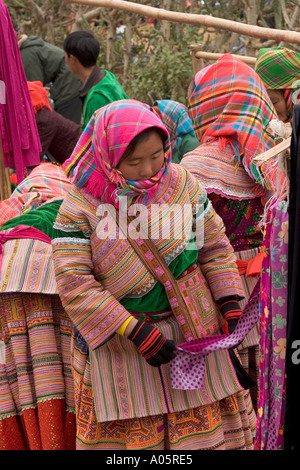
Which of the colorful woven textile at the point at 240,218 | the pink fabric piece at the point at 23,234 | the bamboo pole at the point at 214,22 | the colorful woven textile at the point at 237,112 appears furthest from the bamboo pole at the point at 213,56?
the pink fabric piece at the point at 23,234

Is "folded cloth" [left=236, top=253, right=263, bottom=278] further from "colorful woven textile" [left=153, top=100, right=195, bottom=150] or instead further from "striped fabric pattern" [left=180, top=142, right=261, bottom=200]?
"colorful woven textile" [left=153, top=100, right=195, bottom=150]

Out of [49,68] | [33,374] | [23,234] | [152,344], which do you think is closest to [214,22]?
[23,234]

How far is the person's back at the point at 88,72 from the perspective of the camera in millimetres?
5449

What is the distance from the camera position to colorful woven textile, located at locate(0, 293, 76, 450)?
3.31 metres

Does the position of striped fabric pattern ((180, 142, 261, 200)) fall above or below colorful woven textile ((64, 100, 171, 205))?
below

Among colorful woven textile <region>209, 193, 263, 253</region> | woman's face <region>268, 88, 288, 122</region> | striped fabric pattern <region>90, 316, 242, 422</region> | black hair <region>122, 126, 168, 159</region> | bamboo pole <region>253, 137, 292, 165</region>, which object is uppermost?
bamboo pole <region>253, 137, 292, 165</region>

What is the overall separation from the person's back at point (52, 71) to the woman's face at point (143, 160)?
14.4 feet

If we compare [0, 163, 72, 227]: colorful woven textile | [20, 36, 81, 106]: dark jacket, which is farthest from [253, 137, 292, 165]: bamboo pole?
[20, 36, 81, 106]: dark jacket

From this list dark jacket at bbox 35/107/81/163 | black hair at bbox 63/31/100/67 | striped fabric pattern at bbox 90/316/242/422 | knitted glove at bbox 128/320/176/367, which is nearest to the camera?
knitted glove at bbox 128/320/176/367

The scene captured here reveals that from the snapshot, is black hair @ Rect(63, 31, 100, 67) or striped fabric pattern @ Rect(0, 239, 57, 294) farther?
black hair @ Rect(63, 31, 100, 67)

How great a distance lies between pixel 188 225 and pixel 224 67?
1.11 meters

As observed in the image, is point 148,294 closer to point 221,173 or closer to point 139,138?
point 139,138

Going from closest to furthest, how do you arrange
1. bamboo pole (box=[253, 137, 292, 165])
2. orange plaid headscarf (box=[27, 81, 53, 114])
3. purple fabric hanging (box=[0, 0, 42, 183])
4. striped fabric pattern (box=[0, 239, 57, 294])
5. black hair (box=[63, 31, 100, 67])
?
bamboo pole (box=[253, 137, 292, 165]) → striped fabric pattern (box=[0, 239, 57, 294]) → purple fabric hanging (box=[0, 0, 42, 183]) → orange plaid headscarf (box=[27, 81, 53, 114]) → black hair (box=[63, 31, 100, 67])
